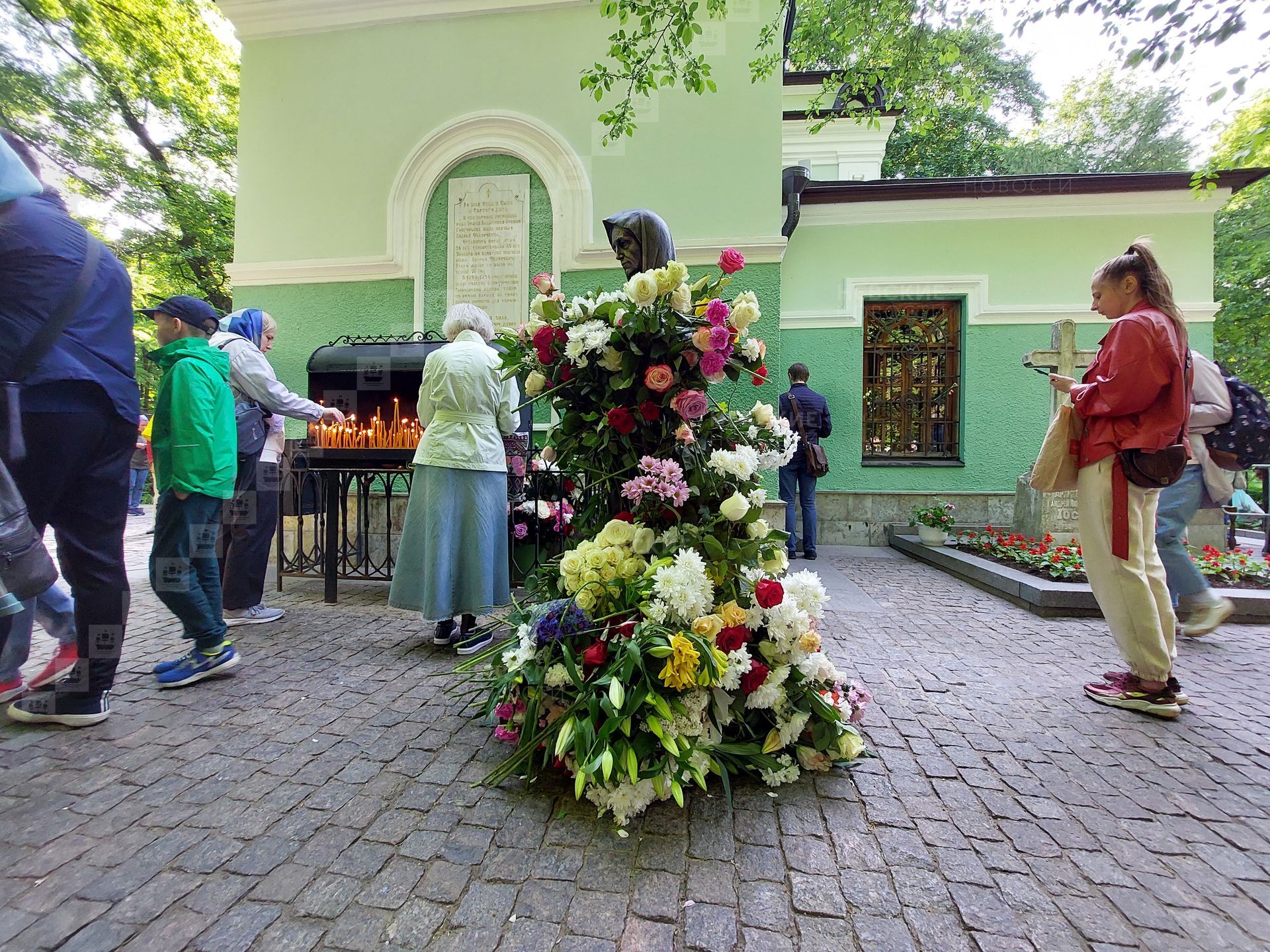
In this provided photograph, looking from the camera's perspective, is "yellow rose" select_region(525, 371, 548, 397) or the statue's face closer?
"yellow rose" select_region(525, 371, 548, 397)

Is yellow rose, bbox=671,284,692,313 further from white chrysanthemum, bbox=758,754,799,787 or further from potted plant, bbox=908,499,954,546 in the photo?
potted plant, bbox=908,499,954,546

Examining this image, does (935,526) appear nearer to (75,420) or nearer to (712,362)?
(712,362)

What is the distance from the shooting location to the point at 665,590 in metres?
1.84

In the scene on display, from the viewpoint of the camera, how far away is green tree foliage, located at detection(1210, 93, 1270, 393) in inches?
314

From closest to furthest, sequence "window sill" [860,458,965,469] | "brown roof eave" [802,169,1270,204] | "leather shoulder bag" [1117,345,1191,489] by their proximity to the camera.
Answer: "leather shoulder bag" [1117,345,1191,489] < "brown roof eave" [802,169,1270,204] < "window sill" [860,458,965,469]

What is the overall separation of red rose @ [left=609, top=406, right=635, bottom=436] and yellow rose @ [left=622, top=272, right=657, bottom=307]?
1.29 ft

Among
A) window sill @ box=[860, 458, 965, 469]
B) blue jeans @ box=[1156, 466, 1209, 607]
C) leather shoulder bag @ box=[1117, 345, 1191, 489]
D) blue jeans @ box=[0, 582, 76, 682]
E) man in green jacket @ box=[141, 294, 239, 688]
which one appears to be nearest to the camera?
blue jeans @ box=[0, 582, 76, 682]

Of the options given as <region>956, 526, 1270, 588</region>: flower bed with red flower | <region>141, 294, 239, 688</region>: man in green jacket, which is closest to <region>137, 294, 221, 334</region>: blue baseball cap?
<region>141, 294, 239, 688</region>: man in green jacket

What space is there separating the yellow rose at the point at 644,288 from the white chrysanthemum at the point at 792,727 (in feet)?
5.04

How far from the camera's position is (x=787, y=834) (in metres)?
1.66

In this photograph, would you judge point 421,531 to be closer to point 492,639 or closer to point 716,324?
point 492,639

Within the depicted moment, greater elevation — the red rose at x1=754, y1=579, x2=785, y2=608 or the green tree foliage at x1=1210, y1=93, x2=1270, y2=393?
the green tree foliage at x1=1210, y1=93, x2=1270, y2=393

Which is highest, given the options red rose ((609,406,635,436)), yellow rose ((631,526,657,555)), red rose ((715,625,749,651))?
red rose ((609,406,635,436))

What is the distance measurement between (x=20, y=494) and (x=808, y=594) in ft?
8.08
